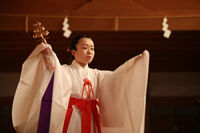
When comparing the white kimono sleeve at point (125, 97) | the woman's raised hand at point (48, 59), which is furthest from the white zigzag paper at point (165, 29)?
the woman's raised hand at point (48, 59)

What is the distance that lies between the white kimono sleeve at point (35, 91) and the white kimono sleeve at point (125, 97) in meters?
0.30

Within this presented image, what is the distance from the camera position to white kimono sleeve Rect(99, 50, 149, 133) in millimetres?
1848

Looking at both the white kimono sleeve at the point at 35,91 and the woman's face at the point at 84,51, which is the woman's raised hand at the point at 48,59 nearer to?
the white kimono sleeve at the point at 35,91

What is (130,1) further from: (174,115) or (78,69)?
(174,115)

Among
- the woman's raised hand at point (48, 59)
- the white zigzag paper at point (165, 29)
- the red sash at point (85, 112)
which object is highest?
the white zigzag paper at point (165, 29)

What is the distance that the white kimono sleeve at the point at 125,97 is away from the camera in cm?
185

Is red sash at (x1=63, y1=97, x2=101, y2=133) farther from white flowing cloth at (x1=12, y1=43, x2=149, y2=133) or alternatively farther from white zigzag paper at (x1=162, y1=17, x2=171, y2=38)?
white zigzag paper at (x1=162, y1=17, x2=171, y2=38)

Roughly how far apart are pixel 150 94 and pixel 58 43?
1.82 meters

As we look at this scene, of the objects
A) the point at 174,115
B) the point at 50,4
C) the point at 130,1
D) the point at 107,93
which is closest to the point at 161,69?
the point at 174,115

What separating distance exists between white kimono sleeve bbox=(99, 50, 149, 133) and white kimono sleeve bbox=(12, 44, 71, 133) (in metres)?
0.30

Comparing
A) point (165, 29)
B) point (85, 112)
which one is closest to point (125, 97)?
point (85, 112)

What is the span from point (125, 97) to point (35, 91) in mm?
603

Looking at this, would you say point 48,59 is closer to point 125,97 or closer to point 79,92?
point 79,92

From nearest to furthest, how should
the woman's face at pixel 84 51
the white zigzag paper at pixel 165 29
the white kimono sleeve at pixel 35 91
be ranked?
the white kimono sleeve at pixel 35 91, the woman's face at pixel 84 51, the white zigzag paper at pixel 165 29
